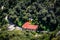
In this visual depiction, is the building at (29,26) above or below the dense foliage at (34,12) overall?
below

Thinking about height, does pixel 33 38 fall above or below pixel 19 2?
below

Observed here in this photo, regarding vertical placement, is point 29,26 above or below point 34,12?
below

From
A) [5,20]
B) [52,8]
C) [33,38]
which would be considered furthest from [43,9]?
[33,38]

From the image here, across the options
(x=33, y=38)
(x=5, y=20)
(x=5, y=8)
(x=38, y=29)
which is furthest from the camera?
(x=5, y=8)

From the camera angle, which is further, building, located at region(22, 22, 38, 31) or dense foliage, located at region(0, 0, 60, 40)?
dense foliage, located at region(0, 0, 60, 40)

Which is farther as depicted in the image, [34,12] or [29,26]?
[34,12]

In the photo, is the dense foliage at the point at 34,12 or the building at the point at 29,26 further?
the dense foliage at the point at 34,12

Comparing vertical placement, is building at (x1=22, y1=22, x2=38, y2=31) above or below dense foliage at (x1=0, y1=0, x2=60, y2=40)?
below

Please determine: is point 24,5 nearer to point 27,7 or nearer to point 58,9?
point 27,7
